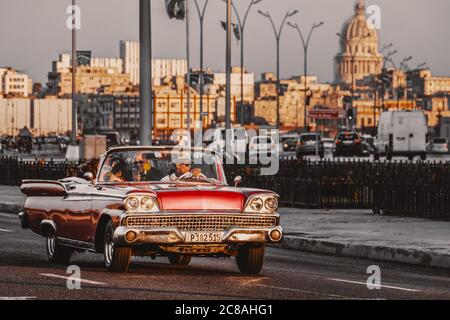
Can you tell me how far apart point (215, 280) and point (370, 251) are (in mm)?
5682

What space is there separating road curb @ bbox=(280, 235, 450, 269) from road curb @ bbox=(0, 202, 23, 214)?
12.7 meters

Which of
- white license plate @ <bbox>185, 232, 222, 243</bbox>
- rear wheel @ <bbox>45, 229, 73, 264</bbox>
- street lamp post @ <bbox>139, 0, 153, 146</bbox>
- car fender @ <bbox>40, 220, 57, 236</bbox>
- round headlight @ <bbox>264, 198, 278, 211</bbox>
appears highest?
street lamp post @ <bbox>139, 0, 153, 146</bbox>

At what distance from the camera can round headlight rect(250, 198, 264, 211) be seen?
641 inches

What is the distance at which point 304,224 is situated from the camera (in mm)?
26812

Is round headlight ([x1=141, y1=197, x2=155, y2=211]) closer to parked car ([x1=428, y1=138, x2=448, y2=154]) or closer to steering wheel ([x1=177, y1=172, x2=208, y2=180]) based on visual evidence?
steering wheel ([x1=177, y1=172, x2=208, y2=180])

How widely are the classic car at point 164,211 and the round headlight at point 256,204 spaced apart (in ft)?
0.04

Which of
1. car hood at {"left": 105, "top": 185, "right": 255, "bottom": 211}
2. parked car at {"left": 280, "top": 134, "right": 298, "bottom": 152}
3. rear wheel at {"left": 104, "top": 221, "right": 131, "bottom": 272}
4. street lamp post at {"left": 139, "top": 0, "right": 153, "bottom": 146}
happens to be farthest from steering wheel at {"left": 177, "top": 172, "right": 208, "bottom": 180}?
parked car at {"left": 280, "top": 134, "right": 298, "bottom": 152}

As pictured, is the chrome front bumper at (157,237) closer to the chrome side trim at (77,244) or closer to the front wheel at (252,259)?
the front wheel at (252,259)

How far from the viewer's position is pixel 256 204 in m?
16.3

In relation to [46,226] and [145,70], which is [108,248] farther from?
[145,70]

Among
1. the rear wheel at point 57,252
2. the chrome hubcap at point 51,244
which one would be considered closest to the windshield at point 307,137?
the chrome hubcap at point 51,244

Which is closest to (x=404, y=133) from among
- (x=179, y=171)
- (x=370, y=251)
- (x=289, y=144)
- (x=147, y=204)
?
(x=289, y=144)
